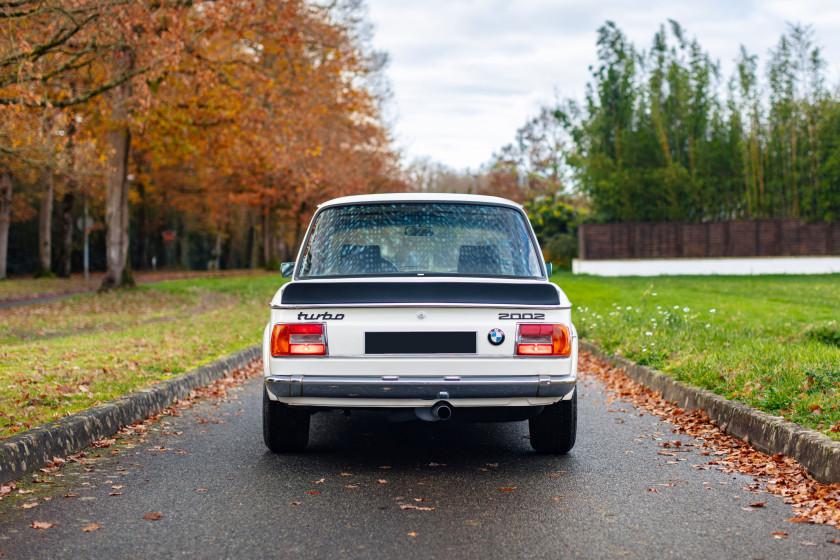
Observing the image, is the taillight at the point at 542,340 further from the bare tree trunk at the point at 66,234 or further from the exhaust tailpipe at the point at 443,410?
the bare tree trunk at the point at 66,234

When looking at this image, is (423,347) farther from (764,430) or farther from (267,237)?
(267,237)

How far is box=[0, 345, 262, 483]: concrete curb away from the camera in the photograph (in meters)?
5.22

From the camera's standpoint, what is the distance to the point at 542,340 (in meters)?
5.13

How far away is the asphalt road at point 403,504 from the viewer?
3902 mm

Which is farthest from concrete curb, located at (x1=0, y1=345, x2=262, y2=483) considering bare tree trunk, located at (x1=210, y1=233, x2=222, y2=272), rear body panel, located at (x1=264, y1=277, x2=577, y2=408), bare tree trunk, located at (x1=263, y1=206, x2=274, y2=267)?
bare tree trunk, located at (x1=210, y1=233, x2=222, y2=272)

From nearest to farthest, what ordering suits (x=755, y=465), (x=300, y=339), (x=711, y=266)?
(x=300, y=339)
(x=755, y=465)
(x=711, y=266)

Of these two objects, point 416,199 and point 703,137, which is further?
point 703,137

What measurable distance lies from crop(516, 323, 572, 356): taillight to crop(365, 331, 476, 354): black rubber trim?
0.96 feet

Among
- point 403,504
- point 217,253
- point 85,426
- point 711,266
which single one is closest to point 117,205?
point 85,426

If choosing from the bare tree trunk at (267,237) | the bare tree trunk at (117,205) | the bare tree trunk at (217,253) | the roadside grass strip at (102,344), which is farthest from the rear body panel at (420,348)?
the bare tree trunk at (217,253)

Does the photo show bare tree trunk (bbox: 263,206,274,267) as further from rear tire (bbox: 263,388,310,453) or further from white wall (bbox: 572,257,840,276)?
rear tire (bbox: 263,388,310,453)

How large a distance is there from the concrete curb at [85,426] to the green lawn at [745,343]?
488 cm

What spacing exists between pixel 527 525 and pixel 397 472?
133 cm

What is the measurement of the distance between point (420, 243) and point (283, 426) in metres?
1.60
